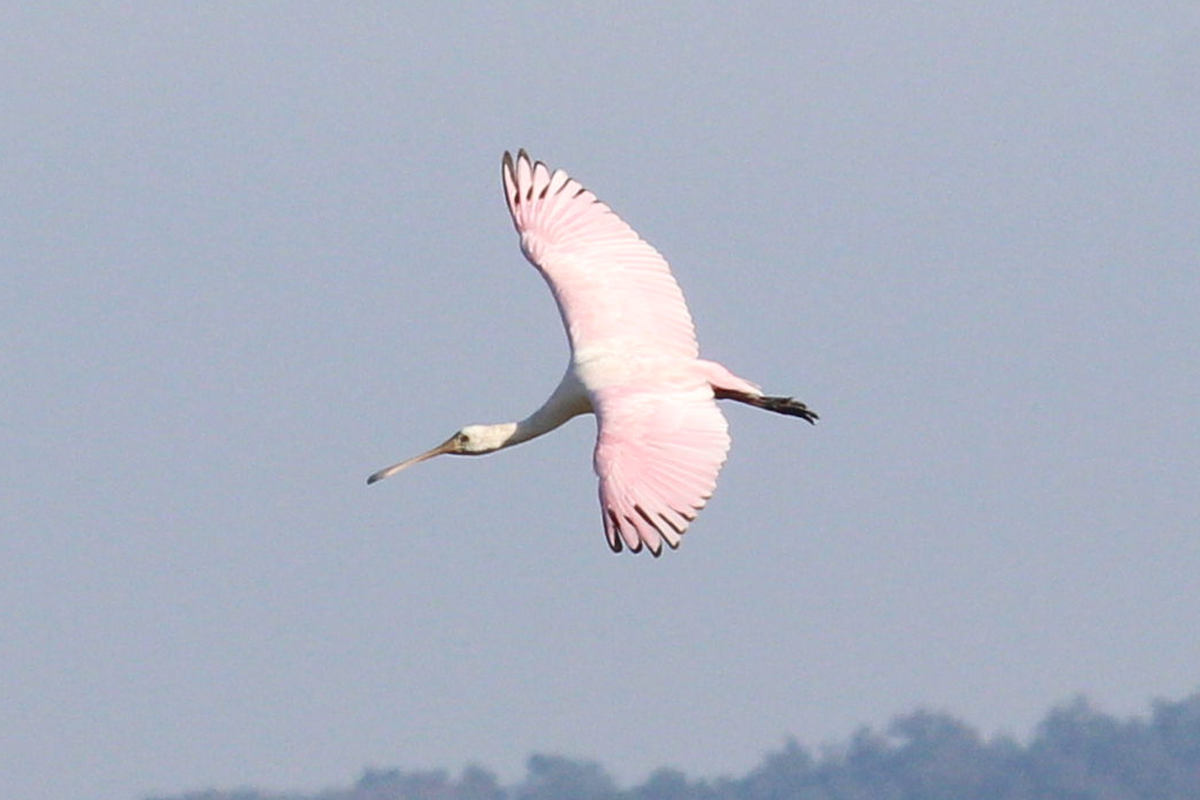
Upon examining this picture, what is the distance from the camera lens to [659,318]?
23422 mm

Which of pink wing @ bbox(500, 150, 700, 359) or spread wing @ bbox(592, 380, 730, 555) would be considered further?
pink wing @ bbox(500, 150, 700, 359)

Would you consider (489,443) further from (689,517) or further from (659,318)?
(689,517)

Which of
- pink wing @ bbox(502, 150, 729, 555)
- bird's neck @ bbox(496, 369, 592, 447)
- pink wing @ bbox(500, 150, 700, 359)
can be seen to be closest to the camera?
pink wing @ bbox(502, 150, 729, 555)

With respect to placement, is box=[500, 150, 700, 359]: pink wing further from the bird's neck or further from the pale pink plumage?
the bird's neck

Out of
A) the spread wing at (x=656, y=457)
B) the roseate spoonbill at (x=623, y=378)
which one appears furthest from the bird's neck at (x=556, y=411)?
the spread wing at (x=656, y=457)

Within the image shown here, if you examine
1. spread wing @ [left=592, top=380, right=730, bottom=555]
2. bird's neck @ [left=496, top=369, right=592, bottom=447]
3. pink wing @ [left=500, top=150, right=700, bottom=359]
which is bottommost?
spread wing @ [left=592, top=380, right=730, bottom=555]

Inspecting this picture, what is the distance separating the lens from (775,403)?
22.7 m

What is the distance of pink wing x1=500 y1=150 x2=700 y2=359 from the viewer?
23141 millimetres

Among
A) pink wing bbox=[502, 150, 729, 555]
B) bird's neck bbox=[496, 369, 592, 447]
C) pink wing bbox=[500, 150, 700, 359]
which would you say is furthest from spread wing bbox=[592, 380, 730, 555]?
pink wing bbox=[500, 150, 700, 359]

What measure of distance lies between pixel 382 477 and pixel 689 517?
4.22m

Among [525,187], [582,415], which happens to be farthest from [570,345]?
[525,187]

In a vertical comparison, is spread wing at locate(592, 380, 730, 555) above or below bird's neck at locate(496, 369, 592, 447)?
below

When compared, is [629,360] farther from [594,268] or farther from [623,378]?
[594,268]

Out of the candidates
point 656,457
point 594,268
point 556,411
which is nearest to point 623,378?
point 556,411
